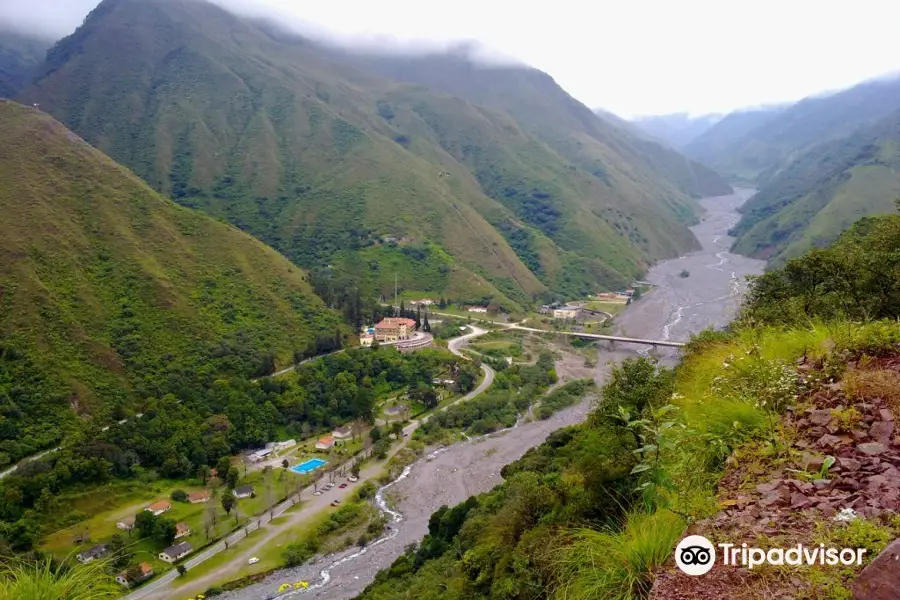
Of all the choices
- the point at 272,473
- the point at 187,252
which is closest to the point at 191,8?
the point at 187,252

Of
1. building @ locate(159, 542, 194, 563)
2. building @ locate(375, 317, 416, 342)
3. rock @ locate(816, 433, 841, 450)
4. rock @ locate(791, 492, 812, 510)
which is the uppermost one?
rock @ locate(816, 433, 841, 450)

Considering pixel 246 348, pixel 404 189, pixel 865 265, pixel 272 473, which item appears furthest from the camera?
pixel 404 189

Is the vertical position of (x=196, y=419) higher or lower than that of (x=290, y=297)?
lower

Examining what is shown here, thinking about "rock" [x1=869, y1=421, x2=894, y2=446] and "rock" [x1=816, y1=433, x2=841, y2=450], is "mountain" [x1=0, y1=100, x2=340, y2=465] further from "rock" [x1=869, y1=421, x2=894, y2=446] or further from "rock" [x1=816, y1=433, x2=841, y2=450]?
"rock" [x1=869, y1=421, x2=894, y2=446]

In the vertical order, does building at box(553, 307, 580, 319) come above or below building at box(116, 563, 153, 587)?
above

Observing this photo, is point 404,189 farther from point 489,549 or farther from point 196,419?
point 489,549

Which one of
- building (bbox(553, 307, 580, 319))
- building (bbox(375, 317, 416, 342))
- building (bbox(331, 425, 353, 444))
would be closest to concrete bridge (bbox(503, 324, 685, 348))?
building (bbox(553, 307, 580, 319))

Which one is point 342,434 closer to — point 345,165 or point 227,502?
point 227,502
